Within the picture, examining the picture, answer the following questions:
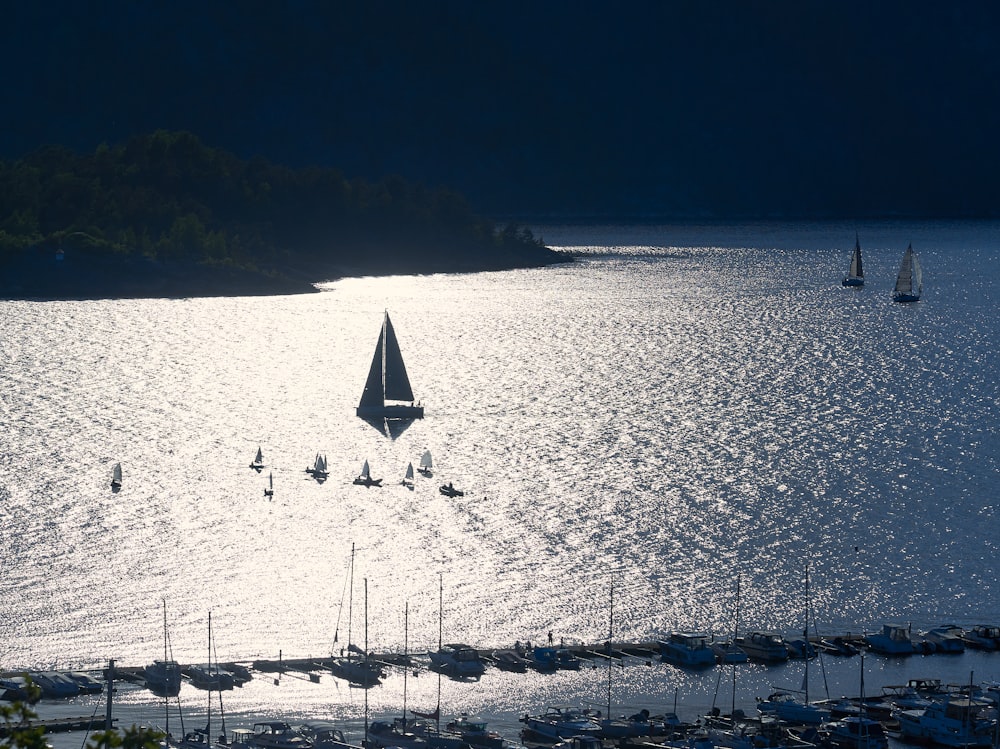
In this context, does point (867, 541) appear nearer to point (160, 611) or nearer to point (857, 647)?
point (857, 647)

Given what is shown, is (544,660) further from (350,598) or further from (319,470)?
(319,470)

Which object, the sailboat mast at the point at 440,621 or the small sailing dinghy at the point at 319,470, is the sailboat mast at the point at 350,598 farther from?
the small sailing dinghy at the point at 319,470

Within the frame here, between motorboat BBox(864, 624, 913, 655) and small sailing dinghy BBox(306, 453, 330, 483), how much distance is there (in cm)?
3353

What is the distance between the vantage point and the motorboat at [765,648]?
59.1 m

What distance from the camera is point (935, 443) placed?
100188mm

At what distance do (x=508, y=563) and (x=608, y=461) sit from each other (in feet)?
75.4

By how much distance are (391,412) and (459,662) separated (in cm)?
5132

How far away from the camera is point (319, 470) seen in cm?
8881

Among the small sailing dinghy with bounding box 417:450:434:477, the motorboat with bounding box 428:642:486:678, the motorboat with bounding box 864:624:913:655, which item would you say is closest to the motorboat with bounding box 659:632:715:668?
the motorboat with bounding box 864:624:913:655

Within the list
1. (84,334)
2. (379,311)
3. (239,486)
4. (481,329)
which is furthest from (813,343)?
(239,486)

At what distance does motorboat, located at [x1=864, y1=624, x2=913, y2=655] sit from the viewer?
6031 cm

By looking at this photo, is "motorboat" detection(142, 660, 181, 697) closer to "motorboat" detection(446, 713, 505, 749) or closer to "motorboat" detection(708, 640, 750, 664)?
"motorboat" detection(446, 713, 505, 749)

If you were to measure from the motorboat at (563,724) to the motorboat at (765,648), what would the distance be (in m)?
8.67

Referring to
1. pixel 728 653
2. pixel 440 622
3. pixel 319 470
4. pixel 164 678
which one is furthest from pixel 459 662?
pixel 319 470
